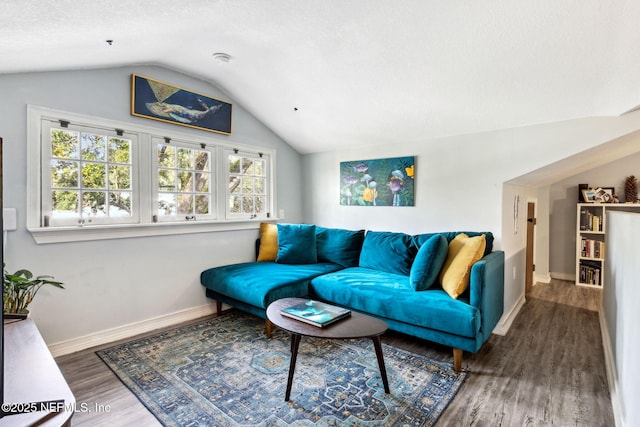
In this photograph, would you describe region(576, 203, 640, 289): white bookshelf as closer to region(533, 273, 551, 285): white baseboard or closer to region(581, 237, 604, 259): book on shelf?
region(581, 237, 604, 259): book on shelf

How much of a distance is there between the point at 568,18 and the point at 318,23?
141cm

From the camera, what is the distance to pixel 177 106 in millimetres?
3191

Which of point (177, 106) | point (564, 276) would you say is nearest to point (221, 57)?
point (177, 106)

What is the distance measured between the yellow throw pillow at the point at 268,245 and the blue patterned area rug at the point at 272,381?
1072 mm

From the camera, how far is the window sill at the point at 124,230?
2496 mm

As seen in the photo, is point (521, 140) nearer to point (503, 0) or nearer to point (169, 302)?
point (503, 0)

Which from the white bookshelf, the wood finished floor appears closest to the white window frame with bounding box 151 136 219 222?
the wood finished floor

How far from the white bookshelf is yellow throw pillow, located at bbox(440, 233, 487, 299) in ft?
10.6

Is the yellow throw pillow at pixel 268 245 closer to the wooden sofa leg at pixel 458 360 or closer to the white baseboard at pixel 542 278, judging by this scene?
the wooden sofa leg at pixel 458 360

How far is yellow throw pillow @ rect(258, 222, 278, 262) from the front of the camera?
3.85 m

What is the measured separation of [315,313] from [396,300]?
79 centimetres

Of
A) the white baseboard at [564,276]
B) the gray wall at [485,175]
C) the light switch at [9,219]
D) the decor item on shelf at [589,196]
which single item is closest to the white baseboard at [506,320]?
the gray wall at [485,175]

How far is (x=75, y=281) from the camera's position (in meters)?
2.64

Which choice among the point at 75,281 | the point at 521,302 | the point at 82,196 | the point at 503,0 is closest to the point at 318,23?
the point at 503,0
